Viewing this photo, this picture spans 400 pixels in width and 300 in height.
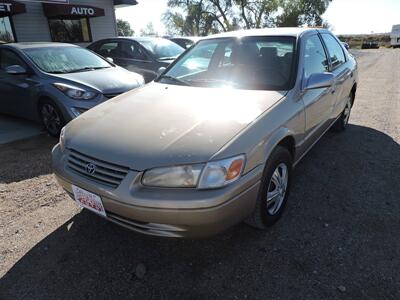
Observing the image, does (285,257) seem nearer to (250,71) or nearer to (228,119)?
(228,119)

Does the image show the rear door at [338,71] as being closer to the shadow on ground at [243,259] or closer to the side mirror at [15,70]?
the shadow on ground at [243,259]

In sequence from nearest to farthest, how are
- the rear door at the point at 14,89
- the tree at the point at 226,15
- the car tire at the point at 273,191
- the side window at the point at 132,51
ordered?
the car tire at the point at 273,191
the rear door at the point at 14,89
the side window at the point at 132,51
the tree at the point at 226,15

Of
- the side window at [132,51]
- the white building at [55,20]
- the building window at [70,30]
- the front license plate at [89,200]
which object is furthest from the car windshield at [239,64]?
the building window at [70,30]

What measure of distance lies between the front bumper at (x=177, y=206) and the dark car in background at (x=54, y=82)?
290 centimetres

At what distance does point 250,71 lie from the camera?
3102 mm

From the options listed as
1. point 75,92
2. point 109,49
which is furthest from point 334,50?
point 109,49

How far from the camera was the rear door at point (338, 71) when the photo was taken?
3.97m

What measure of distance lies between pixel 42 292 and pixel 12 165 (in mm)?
2523

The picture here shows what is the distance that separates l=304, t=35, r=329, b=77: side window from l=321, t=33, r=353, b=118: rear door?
0.78ft

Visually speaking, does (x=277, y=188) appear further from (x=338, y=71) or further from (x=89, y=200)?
(x=338, y=71)

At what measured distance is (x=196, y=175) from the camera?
1978 millimetres

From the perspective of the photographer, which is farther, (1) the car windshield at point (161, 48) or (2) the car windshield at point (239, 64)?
(1) the car windshield at point (161, 48)

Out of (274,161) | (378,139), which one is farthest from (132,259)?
(378,139)

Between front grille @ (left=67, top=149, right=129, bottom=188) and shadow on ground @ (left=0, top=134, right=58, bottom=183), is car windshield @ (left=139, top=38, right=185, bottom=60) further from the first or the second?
front grille @ (left=67, top=149, right=129, bottom=188)
